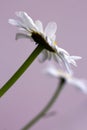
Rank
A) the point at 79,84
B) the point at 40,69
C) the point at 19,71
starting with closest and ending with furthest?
1. the point at 19,71
2. the point at 79,84
3. the point at 40,69

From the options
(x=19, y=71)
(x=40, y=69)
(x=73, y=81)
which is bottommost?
(x=19, y=71)

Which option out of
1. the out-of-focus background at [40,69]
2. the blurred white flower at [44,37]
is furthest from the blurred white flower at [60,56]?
the out-of-focus background at [40,69]

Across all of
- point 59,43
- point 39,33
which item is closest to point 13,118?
point 59,43

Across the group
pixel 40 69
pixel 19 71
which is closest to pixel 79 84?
pixel 19 71

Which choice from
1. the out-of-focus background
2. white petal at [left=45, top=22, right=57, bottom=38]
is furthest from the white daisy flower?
the out-of-focus background

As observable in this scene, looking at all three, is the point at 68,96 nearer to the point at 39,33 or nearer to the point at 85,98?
the point at 85,98

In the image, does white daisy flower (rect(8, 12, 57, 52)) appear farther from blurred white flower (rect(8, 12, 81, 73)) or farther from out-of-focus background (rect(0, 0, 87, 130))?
out-of-focus background (rect(0, 0, 87, 130))

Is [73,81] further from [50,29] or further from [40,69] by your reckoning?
[40,69]
